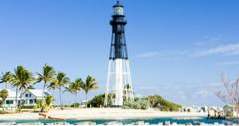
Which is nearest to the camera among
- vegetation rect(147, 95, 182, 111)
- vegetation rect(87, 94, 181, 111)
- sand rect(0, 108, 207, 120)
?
sand rect(0, 108, 207, 120)

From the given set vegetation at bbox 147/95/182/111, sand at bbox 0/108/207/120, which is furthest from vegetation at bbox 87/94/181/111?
sand at bbox 0/108/207/120

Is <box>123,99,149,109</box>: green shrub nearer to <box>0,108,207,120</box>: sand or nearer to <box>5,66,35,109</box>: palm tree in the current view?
<box>0,108,207,120</box>: sand

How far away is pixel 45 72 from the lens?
293 feet

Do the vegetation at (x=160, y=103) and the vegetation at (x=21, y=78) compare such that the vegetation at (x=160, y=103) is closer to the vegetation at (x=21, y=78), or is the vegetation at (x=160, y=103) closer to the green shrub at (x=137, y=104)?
the green shrub at (x=137, y=104)

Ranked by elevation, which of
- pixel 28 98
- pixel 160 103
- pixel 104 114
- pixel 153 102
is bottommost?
pixel 104 114

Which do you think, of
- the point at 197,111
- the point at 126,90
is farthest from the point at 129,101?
the point at 197,111

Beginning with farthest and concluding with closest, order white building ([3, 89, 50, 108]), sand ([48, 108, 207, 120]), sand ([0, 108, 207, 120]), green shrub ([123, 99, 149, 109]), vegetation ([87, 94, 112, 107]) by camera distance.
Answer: white building ([3, 89, 50, 108])
vegetation ([87, 94, 112, 107])
green shrub ([123, 99, 149, 109])
sand ([48, 108, 207, 120])
sand ([0, 108, 207, 120])

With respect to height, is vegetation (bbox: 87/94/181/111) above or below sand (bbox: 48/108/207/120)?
above

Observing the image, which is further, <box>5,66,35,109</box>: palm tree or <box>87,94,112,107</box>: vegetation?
<box>87,94,112,107</box>: vegetation

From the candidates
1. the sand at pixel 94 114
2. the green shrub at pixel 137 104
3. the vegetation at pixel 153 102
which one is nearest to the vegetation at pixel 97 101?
the vegetation at pixel 153 102

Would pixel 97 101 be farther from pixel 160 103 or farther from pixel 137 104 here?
pixel 160 103

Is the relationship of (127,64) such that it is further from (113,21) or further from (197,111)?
(197,111)

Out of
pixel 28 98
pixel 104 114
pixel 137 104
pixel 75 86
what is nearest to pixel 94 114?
pixel 104 114

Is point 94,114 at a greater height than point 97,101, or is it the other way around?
point 97,101
